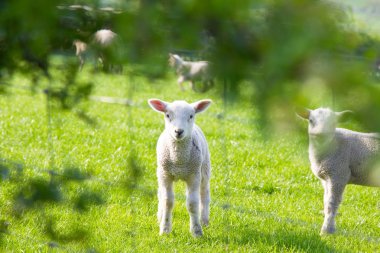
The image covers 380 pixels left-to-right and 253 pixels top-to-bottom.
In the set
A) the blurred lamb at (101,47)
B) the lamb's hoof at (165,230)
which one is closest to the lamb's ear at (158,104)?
the lamb's hoof at (165,230)

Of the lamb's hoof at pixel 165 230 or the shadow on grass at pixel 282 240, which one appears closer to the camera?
the shadow on grass at pixel 282 240

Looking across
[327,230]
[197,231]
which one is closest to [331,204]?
[327,230]

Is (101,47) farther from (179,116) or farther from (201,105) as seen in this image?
(201,105)

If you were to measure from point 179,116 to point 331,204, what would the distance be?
1.30 metres

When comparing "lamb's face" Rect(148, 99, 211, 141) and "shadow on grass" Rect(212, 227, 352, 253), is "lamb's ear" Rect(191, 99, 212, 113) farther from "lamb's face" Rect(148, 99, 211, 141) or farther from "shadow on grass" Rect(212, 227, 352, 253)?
"shadow on grass" Rect(212, 227, 352, 253)

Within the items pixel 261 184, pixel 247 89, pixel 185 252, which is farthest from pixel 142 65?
pixel 261 184

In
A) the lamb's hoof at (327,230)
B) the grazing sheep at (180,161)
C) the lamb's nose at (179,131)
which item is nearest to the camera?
the lamb's nose at (179,131)

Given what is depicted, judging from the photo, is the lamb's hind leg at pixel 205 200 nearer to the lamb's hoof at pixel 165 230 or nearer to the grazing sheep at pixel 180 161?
the grazing sheep at pixel 180 161

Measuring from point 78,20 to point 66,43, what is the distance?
56 millimetres

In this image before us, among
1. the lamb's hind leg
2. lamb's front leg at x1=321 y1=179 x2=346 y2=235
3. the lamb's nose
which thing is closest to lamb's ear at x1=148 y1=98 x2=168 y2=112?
the lamb's nose

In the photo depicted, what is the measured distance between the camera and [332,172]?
179 inches

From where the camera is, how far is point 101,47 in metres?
1.31

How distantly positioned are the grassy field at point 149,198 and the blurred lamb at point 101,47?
0.33ft

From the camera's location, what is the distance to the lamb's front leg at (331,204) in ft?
14.6
